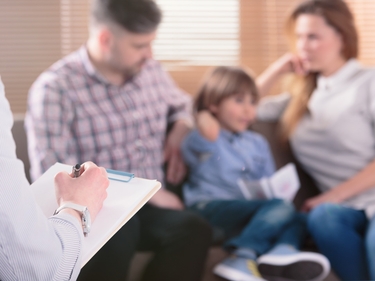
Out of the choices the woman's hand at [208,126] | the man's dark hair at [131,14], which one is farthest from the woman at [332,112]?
the man's dark hair at [131,14]

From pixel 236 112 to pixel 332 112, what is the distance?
284 millimetres

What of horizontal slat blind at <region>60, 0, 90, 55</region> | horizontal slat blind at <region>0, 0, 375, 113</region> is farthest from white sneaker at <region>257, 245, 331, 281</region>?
horizontal slat blind at <region>60, 0, 90, 55</region>

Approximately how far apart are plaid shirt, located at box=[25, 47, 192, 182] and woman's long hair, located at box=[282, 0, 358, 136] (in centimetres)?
40

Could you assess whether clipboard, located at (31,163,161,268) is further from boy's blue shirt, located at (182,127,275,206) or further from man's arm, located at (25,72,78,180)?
boy's blue shirt, located at (182,127,275,206)

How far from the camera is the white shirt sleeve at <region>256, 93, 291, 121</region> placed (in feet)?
5.24

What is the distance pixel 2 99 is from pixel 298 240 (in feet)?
3.07

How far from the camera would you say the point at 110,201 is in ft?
1.97

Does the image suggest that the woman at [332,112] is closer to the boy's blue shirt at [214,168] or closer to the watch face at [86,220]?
the boy's blue shirt at [214,168]

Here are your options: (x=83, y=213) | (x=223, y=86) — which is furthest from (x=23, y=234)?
(x=223, y=86)

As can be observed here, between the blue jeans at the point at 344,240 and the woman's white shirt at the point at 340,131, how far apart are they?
14 centimetres

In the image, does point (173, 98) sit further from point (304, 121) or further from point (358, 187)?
point (358, 187)

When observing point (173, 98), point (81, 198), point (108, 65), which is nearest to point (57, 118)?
point (108, 65)

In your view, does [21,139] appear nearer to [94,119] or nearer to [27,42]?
[94,119]

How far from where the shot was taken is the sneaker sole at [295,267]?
113 cm
